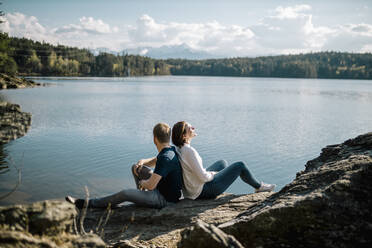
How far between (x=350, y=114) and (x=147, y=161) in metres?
23.7

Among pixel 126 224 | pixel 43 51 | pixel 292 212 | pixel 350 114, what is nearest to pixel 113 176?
pixel 126 224

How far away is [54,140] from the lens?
13.4 metres

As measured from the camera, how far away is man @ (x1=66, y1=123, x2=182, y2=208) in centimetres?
456

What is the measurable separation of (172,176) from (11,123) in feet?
43.4

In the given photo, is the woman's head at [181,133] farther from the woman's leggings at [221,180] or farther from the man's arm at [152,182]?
the woman's leggings at [221,180]

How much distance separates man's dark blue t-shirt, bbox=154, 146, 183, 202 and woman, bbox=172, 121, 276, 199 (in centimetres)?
13

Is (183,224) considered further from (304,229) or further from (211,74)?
(211,74)

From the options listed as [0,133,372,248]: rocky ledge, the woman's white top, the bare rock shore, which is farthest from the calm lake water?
[0,133,372,248]: rocky ledge

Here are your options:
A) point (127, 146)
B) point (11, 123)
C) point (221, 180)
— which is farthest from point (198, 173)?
point (11, 123)

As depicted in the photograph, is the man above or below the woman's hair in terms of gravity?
below

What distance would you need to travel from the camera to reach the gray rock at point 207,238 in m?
2.75

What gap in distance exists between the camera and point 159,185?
497 centimetres

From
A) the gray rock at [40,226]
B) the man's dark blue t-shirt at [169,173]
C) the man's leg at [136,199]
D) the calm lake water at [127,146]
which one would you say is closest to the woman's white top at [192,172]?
the man's dark blue t-shirt at [169,173]

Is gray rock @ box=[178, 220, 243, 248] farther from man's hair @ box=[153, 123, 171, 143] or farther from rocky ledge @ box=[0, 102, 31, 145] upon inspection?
rocky ledge @ box=[0, 102, 31, 145]
